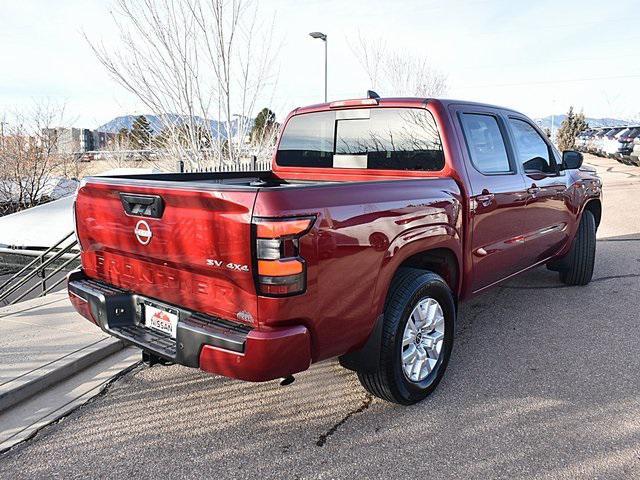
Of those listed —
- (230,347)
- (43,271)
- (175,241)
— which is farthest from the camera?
(43,271)

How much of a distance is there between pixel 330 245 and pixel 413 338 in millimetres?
1048

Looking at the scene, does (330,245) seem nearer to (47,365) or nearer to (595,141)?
(47,365)

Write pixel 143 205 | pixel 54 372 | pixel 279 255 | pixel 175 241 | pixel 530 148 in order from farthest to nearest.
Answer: pixel 530 148
pixel 54 372
pixel 143 205
pixel 175 241
pixel 279 255

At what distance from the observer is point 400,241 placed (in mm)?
2902

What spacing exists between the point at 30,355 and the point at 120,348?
632 mm

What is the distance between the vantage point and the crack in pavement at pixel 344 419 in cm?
283

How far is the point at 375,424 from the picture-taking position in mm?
2984

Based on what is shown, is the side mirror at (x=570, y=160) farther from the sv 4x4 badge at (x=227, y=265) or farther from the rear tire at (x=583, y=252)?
the sv 4x4 badge at (x=227, y=265)

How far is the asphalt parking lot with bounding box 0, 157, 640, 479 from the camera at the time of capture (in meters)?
2.60

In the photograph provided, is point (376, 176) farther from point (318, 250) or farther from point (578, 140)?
point (578, 140)

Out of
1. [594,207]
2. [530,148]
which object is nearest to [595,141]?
[594,207]

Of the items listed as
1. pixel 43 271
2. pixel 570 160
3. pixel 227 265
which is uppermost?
pixel 570 160

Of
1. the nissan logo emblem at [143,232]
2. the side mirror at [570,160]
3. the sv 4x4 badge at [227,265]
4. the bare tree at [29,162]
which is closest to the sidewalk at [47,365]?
the nissan logo emblem at [143,232]

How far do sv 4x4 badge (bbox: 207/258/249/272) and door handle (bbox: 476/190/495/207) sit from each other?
2008 mm
